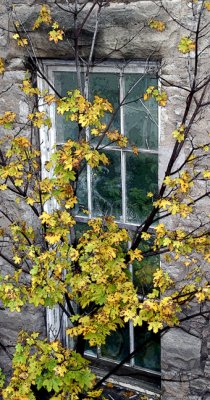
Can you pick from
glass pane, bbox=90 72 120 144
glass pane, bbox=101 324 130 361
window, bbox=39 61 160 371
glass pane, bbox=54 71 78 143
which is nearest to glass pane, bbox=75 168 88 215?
window, bbox=39 61 160 371

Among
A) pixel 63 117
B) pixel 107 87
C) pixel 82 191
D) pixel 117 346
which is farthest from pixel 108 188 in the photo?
pixel 117 346

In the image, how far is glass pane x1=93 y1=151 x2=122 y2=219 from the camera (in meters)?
4.22

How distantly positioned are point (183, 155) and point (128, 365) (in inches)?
69.0

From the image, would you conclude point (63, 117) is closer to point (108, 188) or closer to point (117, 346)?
point (108, 188)

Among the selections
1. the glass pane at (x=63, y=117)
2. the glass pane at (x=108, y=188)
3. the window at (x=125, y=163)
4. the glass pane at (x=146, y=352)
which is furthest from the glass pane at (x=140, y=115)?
the glass pane at (x=146, y=352)

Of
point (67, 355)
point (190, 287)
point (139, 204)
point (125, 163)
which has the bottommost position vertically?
A: point (67, 355)

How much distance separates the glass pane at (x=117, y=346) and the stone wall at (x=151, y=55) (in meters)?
0.46

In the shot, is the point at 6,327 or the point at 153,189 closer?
the point at 153,189

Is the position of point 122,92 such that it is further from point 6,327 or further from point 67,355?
point 6,327

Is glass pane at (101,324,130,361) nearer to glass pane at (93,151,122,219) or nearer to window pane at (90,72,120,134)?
glass pane at (93,151,122,219)

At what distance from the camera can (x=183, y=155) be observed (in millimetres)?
3686

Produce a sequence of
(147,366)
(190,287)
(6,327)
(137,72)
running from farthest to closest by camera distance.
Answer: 1. (6,327)
2. (147,366)
3. (137,72)
4. (190,287)

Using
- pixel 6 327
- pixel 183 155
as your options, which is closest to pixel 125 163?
pixel 183 155

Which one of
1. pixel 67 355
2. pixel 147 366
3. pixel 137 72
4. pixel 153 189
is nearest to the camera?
pixel 67 355
